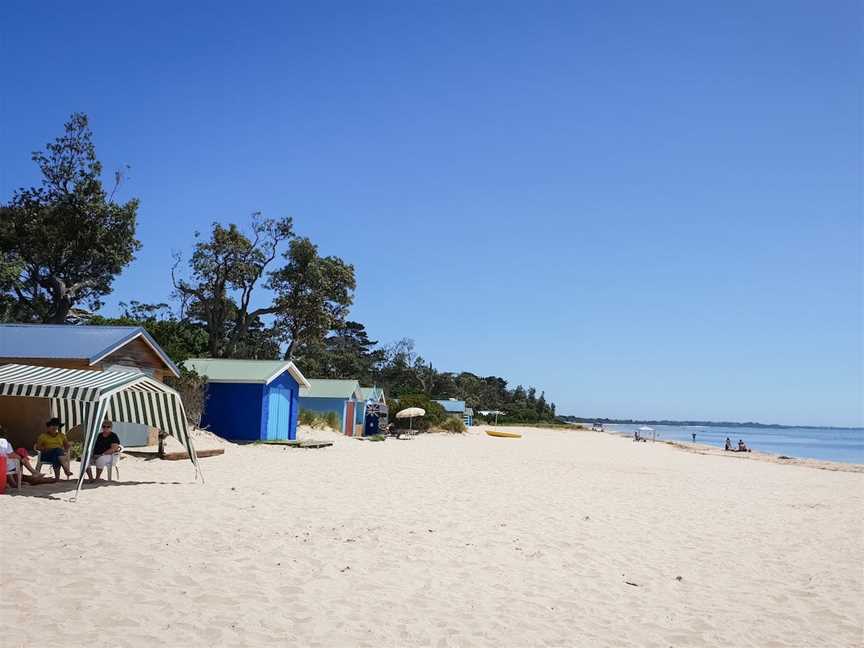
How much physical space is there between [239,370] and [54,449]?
15.0 m

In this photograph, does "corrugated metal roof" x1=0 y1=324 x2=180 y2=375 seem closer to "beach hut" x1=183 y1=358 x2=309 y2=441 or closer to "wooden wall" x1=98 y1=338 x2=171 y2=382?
Result: "wooden wall" x1=98 y1=338 x2=171 y2=382

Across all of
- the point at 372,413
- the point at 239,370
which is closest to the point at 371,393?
the point at 372,413

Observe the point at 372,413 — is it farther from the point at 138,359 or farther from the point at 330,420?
the point at 138,359

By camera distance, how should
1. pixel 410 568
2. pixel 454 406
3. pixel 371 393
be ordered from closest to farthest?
pixel 410 568
pixel 371 393
pixel 454 406

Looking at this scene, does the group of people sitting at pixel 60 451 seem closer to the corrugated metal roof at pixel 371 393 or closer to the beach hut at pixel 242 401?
the beach hut at pixel 242 401

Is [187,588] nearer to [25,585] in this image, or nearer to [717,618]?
[25,585]

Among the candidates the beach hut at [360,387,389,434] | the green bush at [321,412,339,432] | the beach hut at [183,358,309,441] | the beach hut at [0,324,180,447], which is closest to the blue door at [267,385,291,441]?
the beach hut at [183,358,309,441]

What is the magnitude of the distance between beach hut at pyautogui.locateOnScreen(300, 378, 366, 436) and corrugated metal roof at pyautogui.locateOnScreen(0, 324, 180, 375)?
751 inches

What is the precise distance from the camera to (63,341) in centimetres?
1636

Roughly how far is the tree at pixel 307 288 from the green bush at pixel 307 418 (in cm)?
603

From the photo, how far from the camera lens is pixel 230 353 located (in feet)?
127

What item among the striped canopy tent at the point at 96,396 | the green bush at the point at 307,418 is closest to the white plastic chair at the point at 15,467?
the striped canopy tent at the point at 96,396

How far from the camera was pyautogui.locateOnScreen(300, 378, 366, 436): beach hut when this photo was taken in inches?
1437

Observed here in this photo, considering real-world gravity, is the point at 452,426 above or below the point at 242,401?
below
